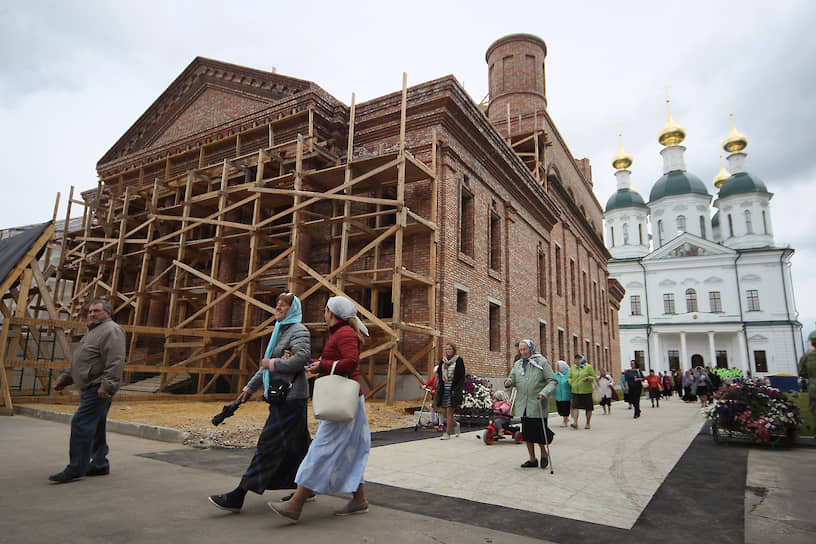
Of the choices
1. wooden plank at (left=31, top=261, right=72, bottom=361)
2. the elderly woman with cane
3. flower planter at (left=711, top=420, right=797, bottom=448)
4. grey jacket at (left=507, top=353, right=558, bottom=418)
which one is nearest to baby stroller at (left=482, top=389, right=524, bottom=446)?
the elderly woman with cane

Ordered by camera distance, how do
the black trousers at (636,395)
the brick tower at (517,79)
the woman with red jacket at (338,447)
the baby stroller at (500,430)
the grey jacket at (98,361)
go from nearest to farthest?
1. the woman with red jacket at (338,447)
2. the grey jacket at (98,361)
3. the baby stroller at (500,430)
4. the black trousers at (636,395)
5. the brick tower at (517,79)

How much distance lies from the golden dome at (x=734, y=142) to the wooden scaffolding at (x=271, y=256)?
6858cm

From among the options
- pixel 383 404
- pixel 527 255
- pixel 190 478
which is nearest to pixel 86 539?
pixel 190 478

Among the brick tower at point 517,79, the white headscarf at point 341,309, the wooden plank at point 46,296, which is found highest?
the brick tower at point 517,79

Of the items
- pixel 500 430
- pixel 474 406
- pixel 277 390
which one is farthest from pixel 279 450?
pixel 474 406

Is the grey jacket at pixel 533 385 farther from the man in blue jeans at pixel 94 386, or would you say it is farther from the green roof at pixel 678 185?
the green roof at pixel 678 185

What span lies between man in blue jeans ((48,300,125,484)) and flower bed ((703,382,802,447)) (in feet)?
30.2

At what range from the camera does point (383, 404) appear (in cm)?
1226

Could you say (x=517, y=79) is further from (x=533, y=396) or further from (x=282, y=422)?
(x=282, y=422)

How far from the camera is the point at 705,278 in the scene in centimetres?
5906

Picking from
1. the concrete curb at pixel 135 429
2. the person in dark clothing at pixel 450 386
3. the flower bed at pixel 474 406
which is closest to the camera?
the concrete curb at pixel 135 429

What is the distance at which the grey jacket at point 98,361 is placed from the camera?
494 cm

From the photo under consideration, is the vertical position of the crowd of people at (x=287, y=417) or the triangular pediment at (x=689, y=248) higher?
the triangular pediment at (x=689, y=248)

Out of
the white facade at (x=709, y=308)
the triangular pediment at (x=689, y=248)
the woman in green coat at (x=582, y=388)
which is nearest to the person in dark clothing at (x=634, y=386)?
the woman in green coat at (x=582, y=388)
